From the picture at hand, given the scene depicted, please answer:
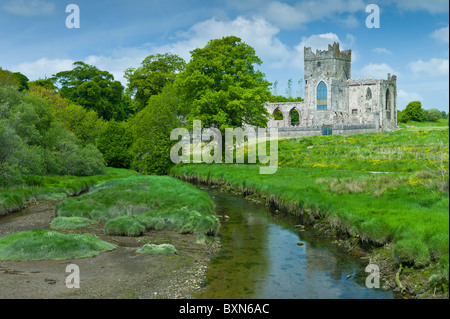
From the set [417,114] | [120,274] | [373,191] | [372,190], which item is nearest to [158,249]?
[120,274]

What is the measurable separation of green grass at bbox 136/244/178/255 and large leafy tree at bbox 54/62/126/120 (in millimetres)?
70423

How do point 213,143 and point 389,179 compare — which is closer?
point 389,179

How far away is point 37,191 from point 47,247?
18.8 metres

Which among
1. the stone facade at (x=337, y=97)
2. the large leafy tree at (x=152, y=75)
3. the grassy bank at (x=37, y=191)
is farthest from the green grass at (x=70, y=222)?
the stone facade at (x=337, y=97)

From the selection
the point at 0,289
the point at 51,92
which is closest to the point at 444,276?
the point at 0,289

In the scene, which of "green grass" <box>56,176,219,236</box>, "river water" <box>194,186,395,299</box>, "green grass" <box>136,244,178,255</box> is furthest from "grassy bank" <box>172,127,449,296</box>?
"green grass" <box>136,244,178,255</box>

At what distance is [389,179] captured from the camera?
25.6 m

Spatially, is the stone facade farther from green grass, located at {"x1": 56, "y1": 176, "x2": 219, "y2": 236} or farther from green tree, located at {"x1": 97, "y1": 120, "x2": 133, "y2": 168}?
green grass, located at {"x1": 56, "y1": 176, "x2": 219, "y2": 236}

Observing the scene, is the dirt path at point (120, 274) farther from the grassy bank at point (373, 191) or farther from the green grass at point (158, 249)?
the grassy bank at point (373, 191)

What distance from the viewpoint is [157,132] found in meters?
55.9

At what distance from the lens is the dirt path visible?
12.5 meters

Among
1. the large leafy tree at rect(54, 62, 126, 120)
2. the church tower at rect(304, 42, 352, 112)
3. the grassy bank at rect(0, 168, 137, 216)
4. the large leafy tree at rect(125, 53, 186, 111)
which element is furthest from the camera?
the church tower at rect(304, 42, 352, 112)
